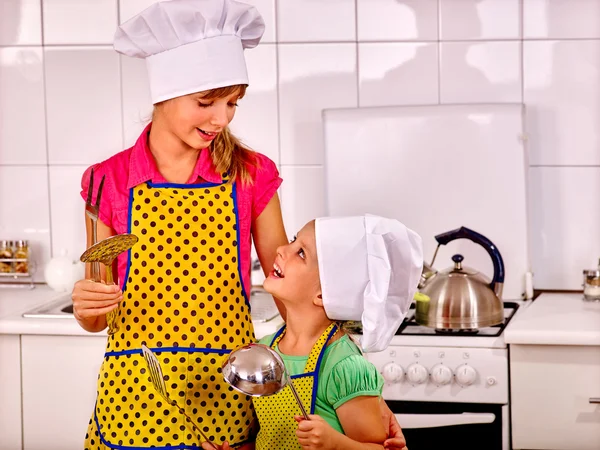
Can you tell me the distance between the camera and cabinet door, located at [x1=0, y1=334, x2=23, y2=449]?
6.82 feet

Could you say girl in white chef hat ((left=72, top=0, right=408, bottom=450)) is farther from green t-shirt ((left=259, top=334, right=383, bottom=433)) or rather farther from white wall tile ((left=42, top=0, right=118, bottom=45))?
white wall tile ((left=42, top=0, right=118, bottom=45))

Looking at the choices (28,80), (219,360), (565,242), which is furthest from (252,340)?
(28,80)

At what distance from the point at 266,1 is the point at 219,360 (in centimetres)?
132

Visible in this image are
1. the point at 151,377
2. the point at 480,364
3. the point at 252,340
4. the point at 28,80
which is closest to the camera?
the point at 151,377

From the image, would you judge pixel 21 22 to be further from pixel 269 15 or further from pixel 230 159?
pixel 230 159

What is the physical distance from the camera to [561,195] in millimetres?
2354

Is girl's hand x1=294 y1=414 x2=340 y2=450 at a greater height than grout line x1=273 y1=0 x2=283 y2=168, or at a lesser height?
lesser

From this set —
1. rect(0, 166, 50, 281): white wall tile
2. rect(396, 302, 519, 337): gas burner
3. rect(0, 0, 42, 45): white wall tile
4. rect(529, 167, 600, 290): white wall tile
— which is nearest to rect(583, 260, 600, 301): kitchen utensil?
rect(529, 167, 600, 290): white wall tile

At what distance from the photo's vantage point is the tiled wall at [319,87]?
2330mm

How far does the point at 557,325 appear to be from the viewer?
6.44ft

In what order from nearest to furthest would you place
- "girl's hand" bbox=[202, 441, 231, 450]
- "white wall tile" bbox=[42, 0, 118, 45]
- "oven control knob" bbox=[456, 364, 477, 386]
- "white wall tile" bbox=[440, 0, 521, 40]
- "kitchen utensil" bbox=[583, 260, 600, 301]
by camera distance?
1. "girl's hand" bbox=[202, 441, 231, 450]
2. "oven control knob" bbox=[456, 364, 477, 386]
3. "kitchen utensil" bbox=[583, 260, 600, 301]
4. "white wall tile" bbox=[440, 0, 521, 40]
5. "white wall tile" bbox=[42, 0, 118, 45]

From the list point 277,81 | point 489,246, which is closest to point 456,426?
point 489,246

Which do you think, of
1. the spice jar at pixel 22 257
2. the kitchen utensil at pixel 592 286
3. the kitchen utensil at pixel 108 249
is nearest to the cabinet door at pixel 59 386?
the spice jar at pixel 22 257

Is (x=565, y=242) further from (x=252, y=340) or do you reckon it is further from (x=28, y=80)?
(x=28, y=80)
